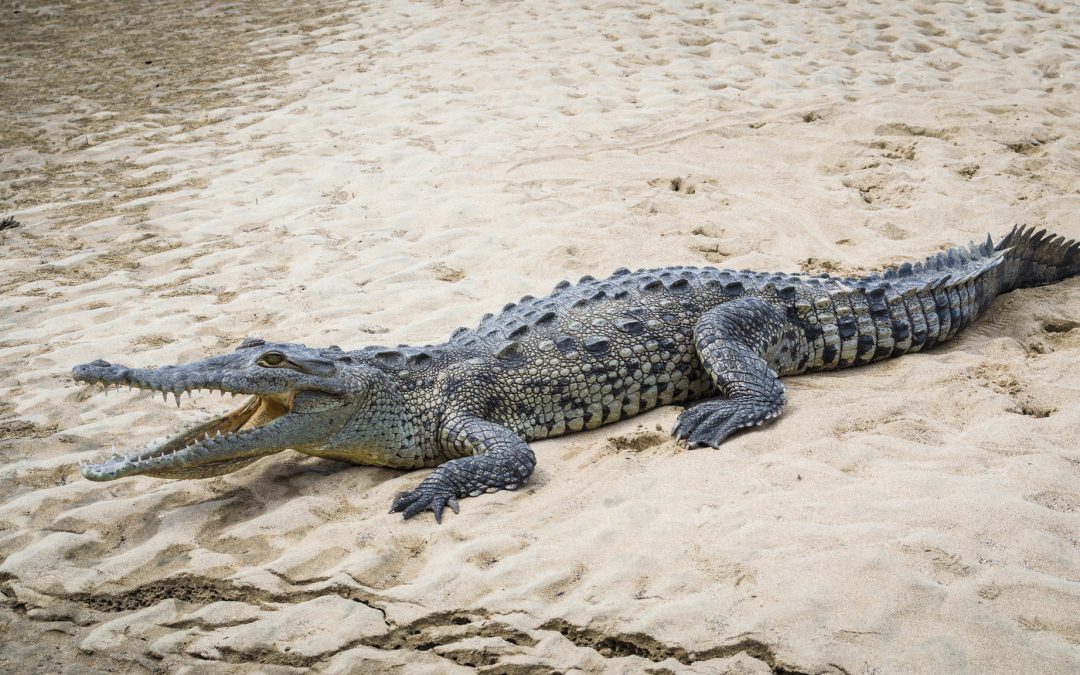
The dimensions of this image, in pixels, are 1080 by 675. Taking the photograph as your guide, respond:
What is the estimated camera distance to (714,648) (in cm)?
267

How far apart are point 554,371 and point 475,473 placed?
2.43ft

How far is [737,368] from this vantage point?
421 centimetres

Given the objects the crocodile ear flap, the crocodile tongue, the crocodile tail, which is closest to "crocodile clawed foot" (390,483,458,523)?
the crocodile tongue

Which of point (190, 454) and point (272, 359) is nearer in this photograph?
point (190, 454)

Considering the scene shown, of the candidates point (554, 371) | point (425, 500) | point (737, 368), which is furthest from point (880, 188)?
point (425, 500)

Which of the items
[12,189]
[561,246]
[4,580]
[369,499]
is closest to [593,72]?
[561,246]

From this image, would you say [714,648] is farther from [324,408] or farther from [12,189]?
[12,189]

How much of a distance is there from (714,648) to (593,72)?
737 centimetres

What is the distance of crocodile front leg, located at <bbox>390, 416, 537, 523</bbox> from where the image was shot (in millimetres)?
3652

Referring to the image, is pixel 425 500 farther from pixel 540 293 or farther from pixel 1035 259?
pixel 1035 259

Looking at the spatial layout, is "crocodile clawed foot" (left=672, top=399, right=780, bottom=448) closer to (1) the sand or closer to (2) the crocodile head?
(1) the sand

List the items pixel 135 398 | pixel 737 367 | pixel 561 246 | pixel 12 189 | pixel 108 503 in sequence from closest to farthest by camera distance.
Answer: pixel 108 503
pixel 737 367
pixel 135 398
pixel 561 246
pixel 12 189

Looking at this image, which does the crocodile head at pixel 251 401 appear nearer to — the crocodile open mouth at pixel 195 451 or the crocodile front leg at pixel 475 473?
the crocodile open mouth at pixel 195 451

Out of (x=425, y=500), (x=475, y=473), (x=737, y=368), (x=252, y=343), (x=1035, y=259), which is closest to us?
(x=425, y=500)
